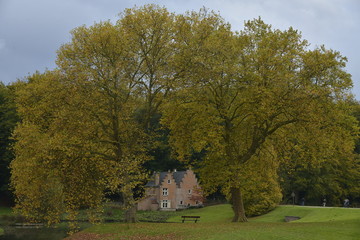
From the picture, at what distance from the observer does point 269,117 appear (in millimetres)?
29906

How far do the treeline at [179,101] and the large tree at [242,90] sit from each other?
9cm

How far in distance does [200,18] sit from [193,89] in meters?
6.38

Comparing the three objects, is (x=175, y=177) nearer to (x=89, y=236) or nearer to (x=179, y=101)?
(x=179, y=101)

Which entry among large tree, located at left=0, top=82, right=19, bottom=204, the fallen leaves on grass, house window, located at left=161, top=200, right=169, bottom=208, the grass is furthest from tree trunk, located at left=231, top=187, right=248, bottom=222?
house window, located at left=161, top=200, right=169, bottom=208

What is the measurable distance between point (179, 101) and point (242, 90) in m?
5.34

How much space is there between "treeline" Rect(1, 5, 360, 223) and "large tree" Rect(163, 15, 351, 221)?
0.09m

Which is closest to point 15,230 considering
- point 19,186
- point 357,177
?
point 19,186

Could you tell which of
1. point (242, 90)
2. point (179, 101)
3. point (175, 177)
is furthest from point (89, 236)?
point (175, 177)

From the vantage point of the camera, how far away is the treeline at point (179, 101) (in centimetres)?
2797

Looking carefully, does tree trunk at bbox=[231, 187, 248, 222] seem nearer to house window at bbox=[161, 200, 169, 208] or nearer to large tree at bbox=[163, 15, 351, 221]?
large tree at bbox=[163, 15, 351, 221]

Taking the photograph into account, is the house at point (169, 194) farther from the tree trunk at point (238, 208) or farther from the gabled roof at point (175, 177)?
the tree trunk at point (238, 208)

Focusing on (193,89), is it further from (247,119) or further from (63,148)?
(63,148)

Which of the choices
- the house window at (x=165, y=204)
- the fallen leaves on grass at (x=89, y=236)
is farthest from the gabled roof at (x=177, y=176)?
the fallen leaves on grass at (x=89, y=236)

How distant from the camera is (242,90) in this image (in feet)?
101
